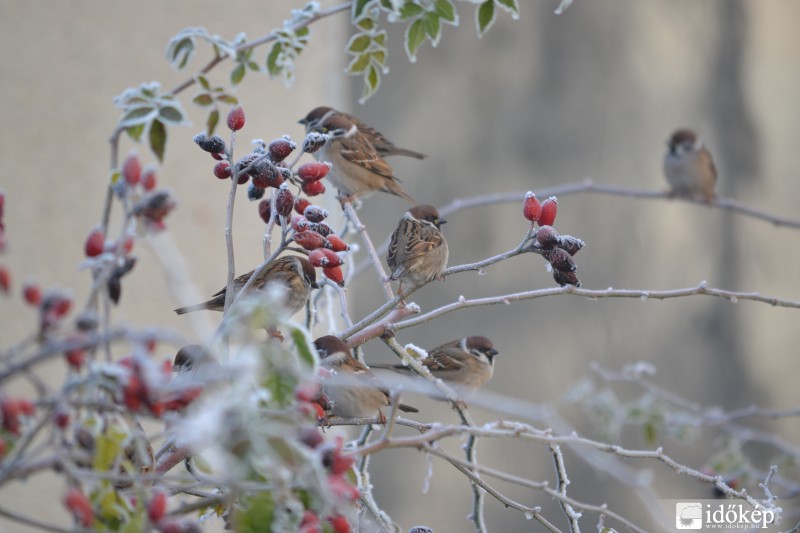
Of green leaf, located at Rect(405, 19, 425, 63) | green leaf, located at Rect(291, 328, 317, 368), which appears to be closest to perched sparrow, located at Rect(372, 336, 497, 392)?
green leaf, located at Rect(405, 19, 425, 63)

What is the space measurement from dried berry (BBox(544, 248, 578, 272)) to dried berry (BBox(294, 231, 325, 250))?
36 centimetres

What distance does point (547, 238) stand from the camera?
4.49ft

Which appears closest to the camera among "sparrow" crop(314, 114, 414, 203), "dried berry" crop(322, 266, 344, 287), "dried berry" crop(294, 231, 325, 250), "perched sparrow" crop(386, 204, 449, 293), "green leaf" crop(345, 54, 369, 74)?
"dried berry" crop(294, 231, 325, 250)

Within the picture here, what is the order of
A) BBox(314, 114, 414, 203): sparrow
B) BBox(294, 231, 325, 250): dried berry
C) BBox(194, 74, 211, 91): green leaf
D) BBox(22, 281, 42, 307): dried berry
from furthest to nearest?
1. BBox(314, 114, 414, 203): sparrow
2. BBox(194, 74, 211, 91): green leaf
3. BBox(294, 231, 325, 250): dried berry
4. BBox(22, 281, 42, 307): dried berry

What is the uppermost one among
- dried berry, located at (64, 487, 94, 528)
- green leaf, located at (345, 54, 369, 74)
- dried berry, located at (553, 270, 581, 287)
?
green leaf, located at (345, 54, 369, 74)

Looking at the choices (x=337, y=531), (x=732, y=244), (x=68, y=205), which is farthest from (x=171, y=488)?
(x=732, y=244)

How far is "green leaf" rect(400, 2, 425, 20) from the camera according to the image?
163cm

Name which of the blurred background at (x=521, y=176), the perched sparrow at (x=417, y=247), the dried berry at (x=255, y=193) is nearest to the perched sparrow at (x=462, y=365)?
the blurred background at (x=521, y=176)

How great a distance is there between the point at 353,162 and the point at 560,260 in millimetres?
1856

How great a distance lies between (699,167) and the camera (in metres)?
3.91

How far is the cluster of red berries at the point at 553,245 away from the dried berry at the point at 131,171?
2.04ft

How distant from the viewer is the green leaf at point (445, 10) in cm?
164

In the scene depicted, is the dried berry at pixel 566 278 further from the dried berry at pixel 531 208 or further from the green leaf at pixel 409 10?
the green leaf at pixel 409 10

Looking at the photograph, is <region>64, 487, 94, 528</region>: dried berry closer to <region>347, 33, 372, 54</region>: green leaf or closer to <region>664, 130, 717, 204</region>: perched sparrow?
<region>347, 33, 372, 54</region>: green leaf
